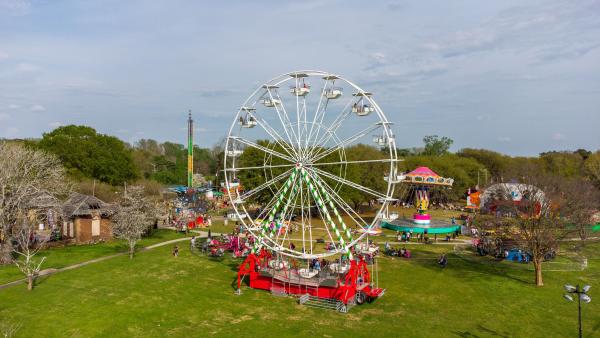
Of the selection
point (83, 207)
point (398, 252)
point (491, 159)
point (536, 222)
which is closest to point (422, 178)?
point (398, 252)

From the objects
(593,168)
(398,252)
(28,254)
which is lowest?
(398,252)

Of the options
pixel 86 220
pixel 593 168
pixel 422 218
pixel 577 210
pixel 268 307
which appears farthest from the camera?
pixel 593 168

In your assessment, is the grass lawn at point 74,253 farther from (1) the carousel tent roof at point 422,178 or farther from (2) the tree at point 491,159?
(2) the tree at point 491,159

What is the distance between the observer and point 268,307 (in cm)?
2717

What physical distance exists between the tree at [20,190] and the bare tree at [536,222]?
122 ft

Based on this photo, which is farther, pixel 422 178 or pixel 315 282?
pixel 422 178

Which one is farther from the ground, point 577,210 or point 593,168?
point 593,168

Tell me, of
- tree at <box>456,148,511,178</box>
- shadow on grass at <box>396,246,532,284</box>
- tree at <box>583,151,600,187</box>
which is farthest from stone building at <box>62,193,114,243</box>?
tree at <box>456,148,511,178</box>

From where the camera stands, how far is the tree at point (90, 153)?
6456 centimetres

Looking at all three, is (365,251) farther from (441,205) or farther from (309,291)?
(441,205)

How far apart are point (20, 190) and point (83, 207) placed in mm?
8692

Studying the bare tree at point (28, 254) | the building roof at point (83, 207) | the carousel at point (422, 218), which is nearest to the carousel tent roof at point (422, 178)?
the carousel at point (422, 218)

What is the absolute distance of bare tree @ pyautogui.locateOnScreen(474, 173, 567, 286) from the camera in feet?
103

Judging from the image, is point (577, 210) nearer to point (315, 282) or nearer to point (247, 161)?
point (315, 282)
